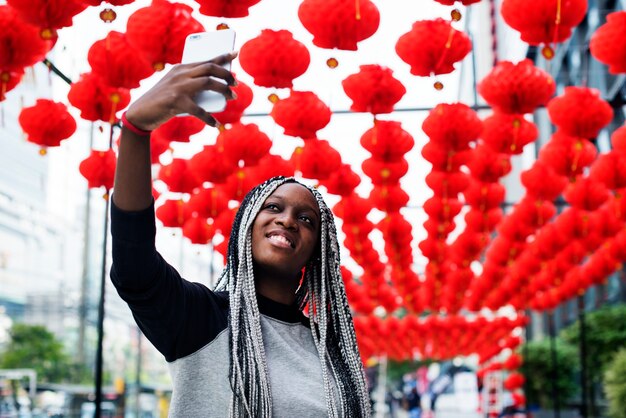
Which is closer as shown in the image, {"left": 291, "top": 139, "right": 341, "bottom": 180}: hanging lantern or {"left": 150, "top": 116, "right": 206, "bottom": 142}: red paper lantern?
{"left": 150, "top": 116, "right": 206, "bottom": 142}: red paper lantern

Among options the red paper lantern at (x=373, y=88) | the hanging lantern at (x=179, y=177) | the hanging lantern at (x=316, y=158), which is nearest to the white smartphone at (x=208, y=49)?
the red paper lantern at (x=373, y=88)

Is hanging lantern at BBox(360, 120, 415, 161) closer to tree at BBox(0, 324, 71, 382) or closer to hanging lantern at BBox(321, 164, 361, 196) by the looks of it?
hanging lantern at BBox(321, 164, 361, 196)

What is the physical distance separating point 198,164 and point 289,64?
1.95 metres

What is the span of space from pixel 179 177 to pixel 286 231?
200 inches

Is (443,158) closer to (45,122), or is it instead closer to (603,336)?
(45,122)

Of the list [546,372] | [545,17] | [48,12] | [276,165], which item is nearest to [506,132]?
[545,17]

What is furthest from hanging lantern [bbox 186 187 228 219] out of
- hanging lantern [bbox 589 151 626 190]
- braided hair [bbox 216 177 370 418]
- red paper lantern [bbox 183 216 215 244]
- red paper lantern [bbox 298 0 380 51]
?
braided hair [bbox 216 177 370 418]

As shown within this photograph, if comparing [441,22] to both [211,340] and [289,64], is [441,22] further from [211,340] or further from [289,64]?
[211,340]

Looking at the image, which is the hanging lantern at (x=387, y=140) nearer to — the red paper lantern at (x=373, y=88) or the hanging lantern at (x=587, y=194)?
the red paper lantern at (x=373, y=88)

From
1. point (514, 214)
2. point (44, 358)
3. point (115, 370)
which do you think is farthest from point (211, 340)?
point (115, 370)

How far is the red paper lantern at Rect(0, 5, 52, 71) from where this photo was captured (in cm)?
396

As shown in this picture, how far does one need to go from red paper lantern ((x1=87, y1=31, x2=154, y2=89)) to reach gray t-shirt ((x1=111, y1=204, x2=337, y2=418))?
2.89 metres

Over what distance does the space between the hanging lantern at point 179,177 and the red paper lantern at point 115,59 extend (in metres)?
2.40

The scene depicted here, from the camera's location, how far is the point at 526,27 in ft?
13.6
